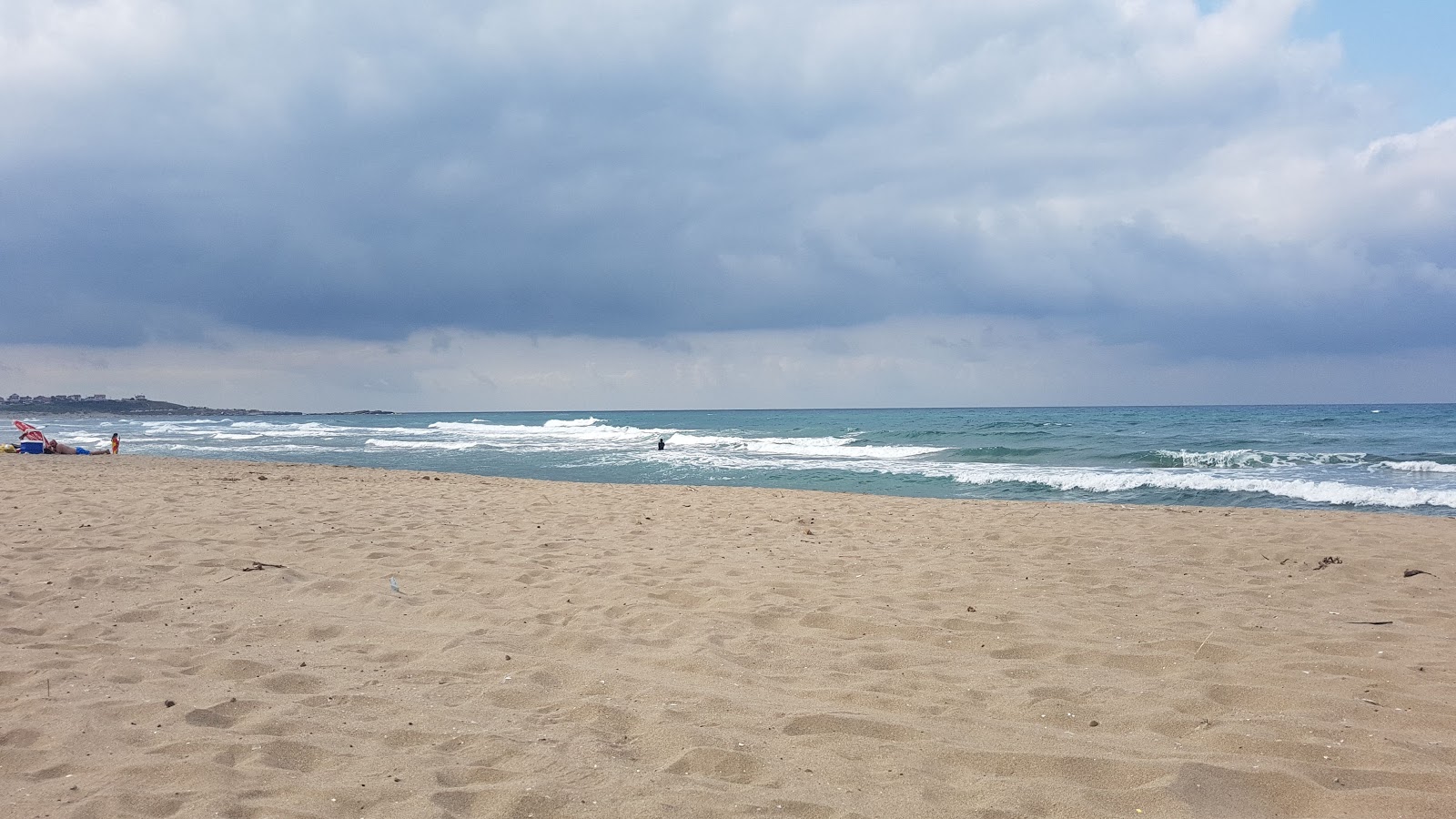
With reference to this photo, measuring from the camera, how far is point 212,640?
15.3ft

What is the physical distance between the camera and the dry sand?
2.96 meters

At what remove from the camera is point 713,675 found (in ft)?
14.1

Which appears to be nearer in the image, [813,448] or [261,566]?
[261,566]

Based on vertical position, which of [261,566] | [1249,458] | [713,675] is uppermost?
[1249,458]

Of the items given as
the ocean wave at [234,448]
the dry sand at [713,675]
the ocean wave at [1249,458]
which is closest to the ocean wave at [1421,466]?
the ocean wave at [1249,458]

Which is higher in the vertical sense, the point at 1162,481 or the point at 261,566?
the point at 261,566

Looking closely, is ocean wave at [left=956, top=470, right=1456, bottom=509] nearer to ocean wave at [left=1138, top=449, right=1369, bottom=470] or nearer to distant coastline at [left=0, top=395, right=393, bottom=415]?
ocean wave at [left=1138, top=449, right=1369, bottom=470]

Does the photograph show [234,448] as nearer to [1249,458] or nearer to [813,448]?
[813,448]

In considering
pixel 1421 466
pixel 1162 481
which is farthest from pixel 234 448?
pixel 1421 466

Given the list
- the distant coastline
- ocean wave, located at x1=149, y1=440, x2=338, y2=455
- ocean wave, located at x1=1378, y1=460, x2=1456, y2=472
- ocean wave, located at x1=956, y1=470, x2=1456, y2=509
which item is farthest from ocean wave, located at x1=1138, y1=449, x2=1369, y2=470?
the distant coastline

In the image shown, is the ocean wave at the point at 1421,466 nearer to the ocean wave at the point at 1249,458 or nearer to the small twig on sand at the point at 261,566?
the ocean wave at the point at 1249,458

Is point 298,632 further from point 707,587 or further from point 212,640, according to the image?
point 707,587

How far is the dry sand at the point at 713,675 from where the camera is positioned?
296 cm

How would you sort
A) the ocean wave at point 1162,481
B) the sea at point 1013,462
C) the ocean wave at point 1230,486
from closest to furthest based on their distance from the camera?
the ocean wave at point 1230,486 → the ocean wave at point 1162,481 → the sea at point 1013,462
